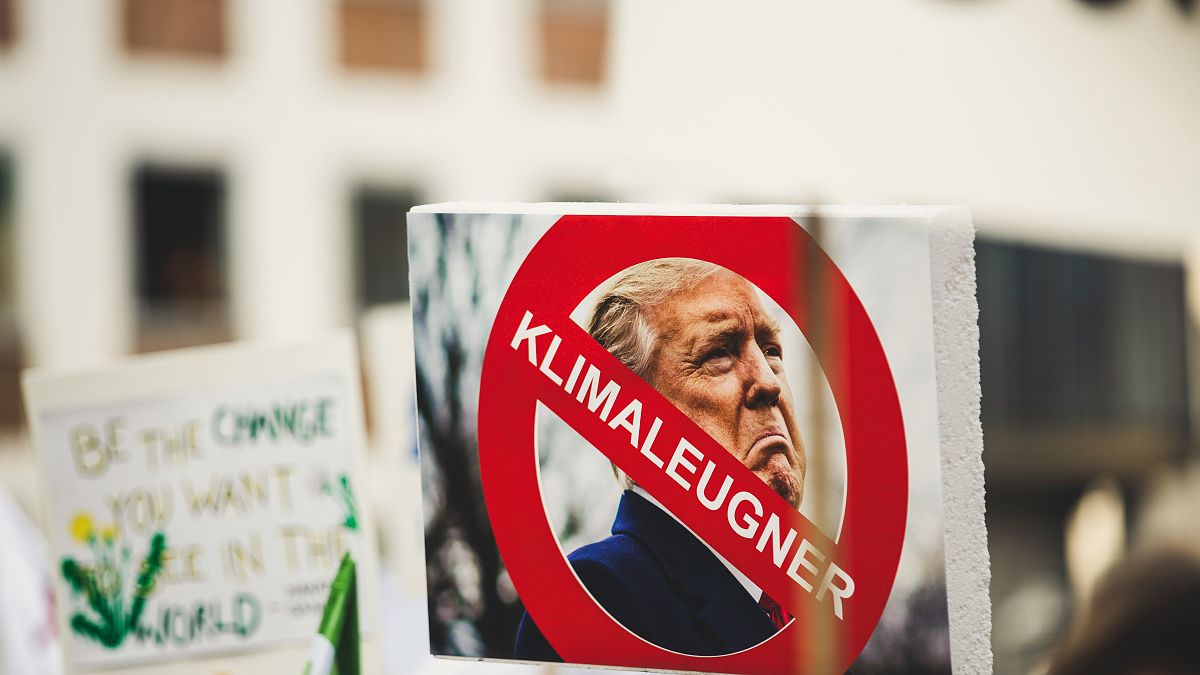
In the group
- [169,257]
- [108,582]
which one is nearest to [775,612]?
[108,582]

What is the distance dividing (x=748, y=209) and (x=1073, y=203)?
385 millimetres

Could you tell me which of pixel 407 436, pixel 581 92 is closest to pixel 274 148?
pixel 581 92

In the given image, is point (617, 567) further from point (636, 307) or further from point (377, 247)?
point (377, 247)

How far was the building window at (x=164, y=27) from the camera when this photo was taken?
27.2 feet

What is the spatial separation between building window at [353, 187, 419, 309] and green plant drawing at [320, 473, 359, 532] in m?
8.07

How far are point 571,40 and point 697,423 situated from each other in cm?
880

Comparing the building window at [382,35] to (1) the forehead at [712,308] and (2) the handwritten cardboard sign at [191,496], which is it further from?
(1) the forehead at [712,308]

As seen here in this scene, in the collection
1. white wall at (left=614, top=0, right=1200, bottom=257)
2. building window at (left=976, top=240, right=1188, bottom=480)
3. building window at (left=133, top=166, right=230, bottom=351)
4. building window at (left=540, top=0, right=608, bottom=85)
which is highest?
building window at (left=540, top=0, right=608, bottom=85)

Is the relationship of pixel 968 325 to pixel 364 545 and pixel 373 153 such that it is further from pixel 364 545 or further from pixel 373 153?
pixel 373 153

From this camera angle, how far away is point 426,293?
502mm

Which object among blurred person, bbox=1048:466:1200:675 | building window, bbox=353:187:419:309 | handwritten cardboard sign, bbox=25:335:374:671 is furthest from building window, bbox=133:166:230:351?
blurred person, bbox=1048:466:1200:675

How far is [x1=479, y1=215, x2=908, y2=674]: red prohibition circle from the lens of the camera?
18.6 inches

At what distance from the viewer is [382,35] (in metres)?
8.70

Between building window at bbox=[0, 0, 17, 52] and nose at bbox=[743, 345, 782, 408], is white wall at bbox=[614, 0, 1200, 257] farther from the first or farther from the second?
building window at bbox=[0, 0, 17, 52]
